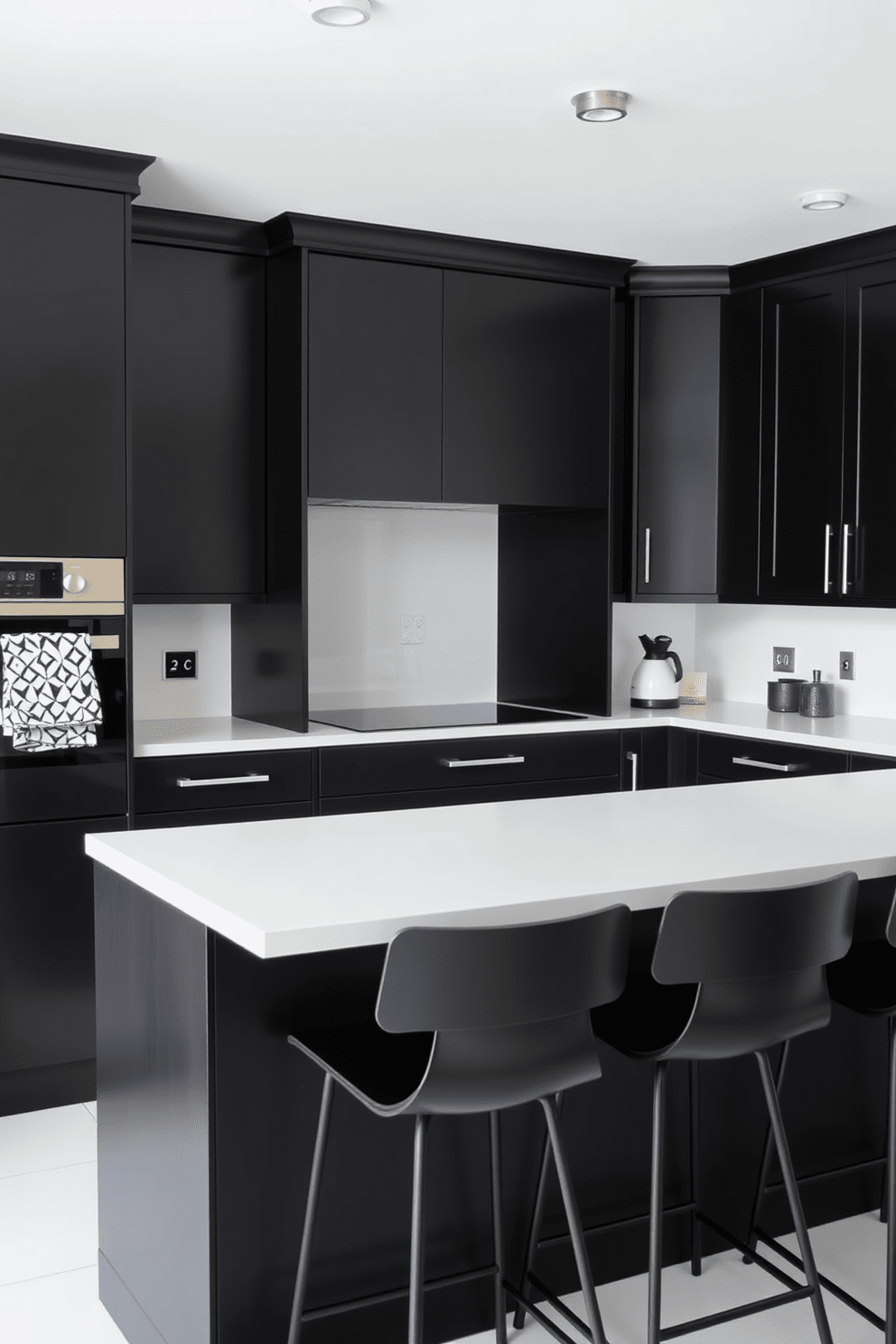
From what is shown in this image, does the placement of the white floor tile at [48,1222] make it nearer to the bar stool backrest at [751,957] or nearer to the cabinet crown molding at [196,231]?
the bar stool backrest at [751,957]

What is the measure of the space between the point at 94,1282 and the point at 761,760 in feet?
7.95

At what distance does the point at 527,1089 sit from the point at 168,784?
199 centimetres

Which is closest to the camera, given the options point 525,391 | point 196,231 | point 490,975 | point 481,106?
point 490,975

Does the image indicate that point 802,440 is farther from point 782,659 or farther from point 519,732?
point 519,732

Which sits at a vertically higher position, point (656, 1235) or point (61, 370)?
point (61, 370)

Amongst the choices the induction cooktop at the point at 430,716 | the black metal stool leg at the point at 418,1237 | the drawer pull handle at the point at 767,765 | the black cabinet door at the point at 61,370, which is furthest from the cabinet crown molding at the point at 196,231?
the black metal stool leg at the point at 418,1237

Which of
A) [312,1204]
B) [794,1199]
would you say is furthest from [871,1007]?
[312,1204]

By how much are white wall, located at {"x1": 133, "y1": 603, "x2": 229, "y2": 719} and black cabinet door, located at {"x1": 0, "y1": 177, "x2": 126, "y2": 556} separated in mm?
771

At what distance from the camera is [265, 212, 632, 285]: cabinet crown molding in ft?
12.5

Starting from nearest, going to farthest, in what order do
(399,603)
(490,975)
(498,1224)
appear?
(490,975) < (498,1224) < (399,603)

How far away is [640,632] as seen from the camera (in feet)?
16.6

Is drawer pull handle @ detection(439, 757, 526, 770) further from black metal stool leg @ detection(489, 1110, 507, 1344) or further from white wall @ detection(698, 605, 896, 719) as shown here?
black metal stool leg @ detection(489, 1110, 507, 1344)

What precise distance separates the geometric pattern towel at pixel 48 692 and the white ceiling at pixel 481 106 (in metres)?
1.23

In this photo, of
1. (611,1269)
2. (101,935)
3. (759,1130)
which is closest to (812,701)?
(759,1130)
